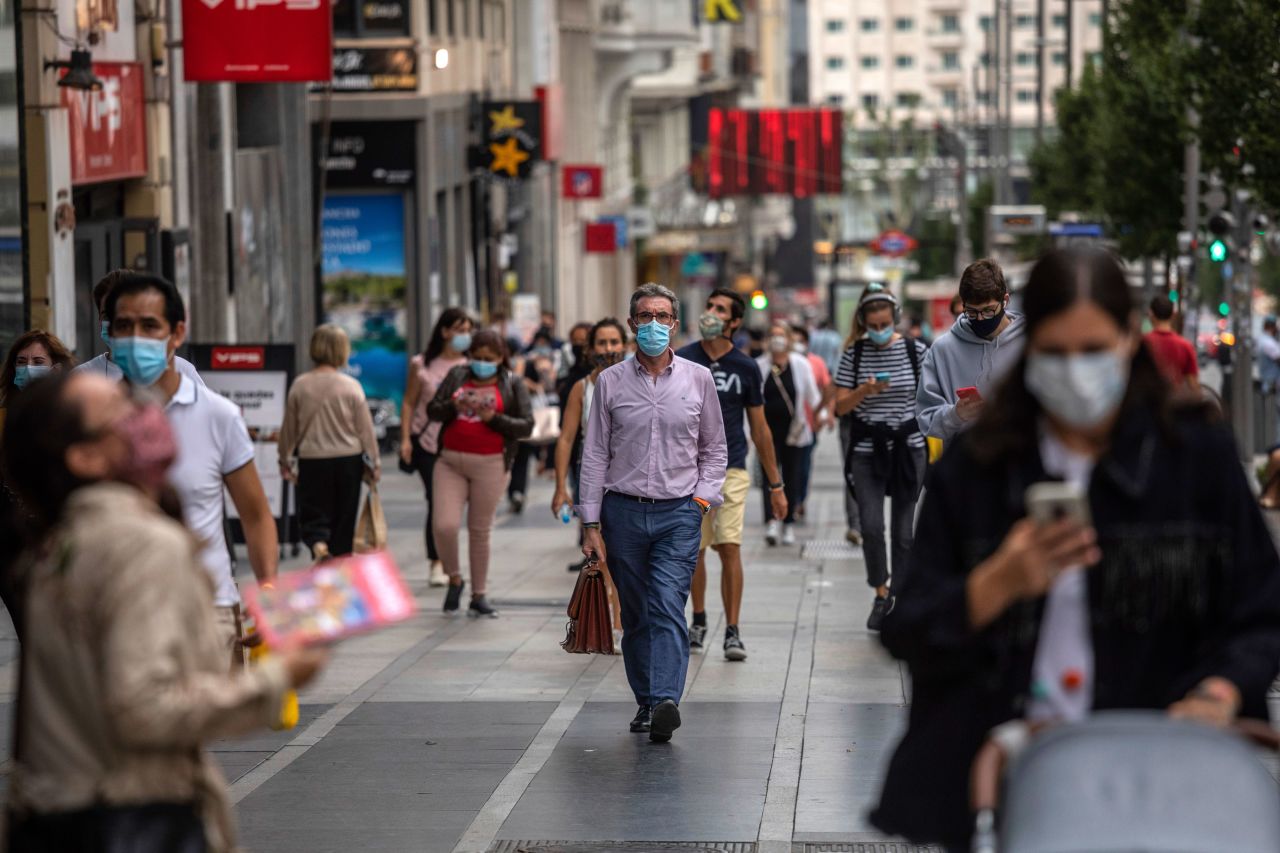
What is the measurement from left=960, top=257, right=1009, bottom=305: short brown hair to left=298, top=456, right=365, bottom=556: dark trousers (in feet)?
15.1

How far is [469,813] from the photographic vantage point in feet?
24.7

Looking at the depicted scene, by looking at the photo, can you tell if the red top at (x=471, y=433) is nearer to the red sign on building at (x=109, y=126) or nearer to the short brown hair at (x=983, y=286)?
the red sign on building at (x=109, y=126)

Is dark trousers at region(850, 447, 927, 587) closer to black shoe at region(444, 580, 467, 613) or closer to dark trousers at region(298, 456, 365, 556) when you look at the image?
black shoe at region(444, 580, 467, 613)

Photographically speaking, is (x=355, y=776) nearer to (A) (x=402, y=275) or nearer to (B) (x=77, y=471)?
(B) (x=77, y=471)

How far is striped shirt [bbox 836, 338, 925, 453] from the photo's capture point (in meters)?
12.1

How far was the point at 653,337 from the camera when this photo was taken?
9109 millimetres

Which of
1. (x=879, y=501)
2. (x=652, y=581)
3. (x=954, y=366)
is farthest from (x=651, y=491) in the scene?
(x=879, y=501)

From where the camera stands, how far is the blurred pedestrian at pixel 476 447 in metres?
13.0

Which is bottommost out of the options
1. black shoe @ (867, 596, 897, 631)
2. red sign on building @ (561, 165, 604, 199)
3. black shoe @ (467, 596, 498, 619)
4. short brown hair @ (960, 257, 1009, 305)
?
black shoe @ (467, 596, 498, 619)

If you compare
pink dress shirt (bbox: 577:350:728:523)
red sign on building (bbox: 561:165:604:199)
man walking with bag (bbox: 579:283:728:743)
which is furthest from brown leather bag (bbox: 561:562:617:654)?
red sign on building (bbox: 561:165:604:199)

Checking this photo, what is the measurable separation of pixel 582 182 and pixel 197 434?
38066mm

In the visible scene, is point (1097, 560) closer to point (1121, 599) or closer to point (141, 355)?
point (1121, 599)

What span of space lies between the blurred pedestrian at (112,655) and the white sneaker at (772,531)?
13.6m

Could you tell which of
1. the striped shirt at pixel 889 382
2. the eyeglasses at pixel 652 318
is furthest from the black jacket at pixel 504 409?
the eyeglasses at pixel 652 318
